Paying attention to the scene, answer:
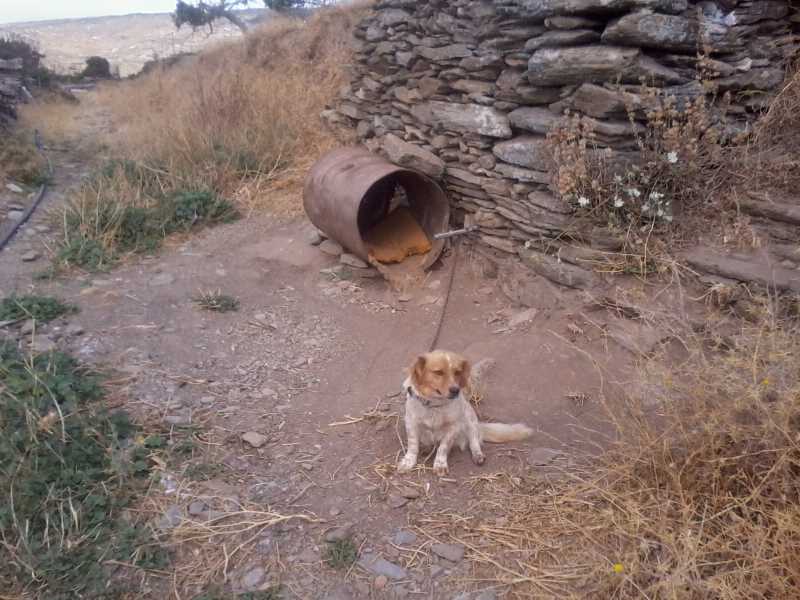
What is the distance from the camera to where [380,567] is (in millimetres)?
2561

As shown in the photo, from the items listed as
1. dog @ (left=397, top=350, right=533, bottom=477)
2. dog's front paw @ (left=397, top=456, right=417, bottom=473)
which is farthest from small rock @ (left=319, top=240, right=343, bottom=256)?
dog's front paw @ (left=397, top=456, right=417, bottom=473)

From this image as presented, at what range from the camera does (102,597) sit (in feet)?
7.73

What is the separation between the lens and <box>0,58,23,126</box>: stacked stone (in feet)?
35.2

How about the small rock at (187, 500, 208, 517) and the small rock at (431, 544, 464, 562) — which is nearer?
the small rock at (431, 544, 464, 562)

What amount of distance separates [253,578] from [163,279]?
3.49 metres

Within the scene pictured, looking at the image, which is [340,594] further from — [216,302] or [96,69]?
[96,69]

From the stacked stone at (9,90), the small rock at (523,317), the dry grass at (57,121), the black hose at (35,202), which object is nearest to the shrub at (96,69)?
the dry grass at (57,121)

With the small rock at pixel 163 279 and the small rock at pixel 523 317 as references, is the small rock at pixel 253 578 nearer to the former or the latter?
the small rock at pixel 523 317

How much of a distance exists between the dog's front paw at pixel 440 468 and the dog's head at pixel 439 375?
36 cm

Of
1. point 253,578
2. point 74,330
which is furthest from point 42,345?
point 253,578

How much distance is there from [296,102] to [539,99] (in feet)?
15.2

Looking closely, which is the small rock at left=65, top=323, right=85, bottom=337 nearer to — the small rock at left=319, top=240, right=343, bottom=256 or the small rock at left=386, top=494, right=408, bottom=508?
the small rock at left=319, top=240, right=343, bottom=256

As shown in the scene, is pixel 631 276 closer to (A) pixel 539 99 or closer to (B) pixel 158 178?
(A) pixel 539 99

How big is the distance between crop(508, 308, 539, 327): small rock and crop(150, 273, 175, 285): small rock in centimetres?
291
